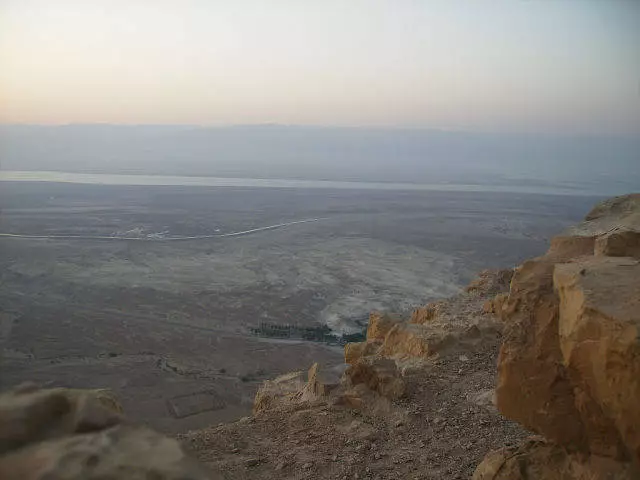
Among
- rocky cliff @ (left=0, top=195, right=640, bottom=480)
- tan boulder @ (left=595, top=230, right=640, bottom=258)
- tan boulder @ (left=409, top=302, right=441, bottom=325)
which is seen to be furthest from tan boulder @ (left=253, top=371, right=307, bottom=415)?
tan boulder @ (left=595, top=230, right=640, bottom=258)

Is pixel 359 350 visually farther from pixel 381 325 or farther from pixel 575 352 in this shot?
pixel 575 352

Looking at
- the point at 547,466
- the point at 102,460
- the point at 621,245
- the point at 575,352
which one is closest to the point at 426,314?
the point at 621,245

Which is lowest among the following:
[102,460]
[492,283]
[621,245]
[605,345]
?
[492,283]

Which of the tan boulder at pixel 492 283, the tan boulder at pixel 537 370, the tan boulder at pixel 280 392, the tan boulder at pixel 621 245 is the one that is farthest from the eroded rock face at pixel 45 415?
the tan boulder at pixel 492 283

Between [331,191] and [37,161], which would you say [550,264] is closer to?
[331,191]

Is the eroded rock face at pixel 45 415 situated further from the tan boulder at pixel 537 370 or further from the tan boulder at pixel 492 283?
the tan boulder at pixel 492 283

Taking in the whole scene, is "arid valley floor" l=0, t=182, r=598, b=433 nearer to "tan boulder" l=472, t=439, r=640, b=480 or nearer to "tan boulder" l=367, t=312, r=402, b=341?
"tan boulder" l=472, t=439, r=640, b=480
